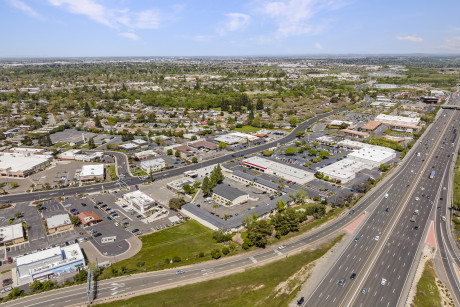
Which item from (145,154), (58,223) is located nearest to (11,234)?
(58,223)

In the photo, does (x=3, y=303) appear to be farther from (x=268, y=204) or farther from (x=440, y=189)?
(x=440, y=189)

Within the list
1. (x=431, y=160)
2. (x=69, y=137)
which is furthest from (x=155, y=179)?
(x=431, y=160)

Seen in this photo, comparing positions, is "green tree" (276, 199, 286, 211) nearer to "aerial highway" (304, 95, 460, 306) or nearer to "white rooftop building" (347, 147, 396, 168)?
"aerial highway" (304, 95, 460, 306)

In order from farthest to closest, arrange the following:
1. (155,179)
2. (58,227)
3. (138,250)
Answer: (155,179)
(58,227)
(138,250)

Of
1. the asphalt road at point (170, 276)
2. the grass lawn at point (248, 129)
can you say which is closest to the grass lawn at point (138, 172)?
the asphalt road at point (170, 276)

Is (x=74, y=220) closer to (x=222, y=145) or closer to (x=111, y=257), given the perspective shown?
(x=111, y=257)

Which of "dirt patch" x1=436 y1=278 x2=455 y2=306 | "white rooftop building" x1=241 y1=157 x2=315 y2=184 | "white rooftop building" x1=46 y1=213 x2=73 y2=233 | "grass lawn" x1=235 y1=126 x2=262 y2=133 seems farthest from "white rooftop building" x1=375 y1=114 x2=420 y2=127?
"white rooftop building" x1=46 y1=213 x2=73 y2=233

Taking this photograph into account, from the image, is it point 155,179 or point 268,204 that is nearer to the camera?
point 268,204
